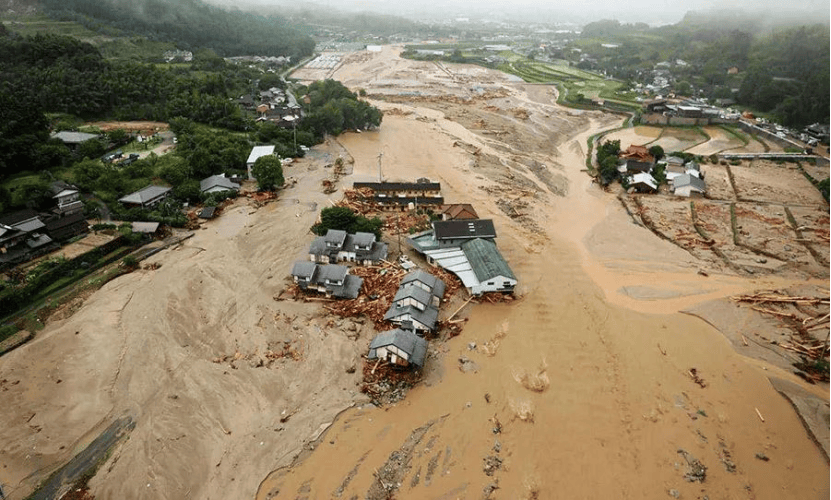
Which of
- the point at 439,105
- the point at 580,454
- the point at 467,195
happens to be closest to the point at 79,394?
the point at 580,454

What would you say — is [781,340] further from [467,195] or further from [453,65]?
[453,65]

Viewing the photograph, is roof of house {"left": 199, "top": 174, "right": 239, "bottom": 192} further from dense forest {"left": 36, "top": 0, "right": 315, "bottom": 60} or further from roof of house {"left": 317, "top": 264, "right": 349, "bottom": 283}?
dense forest {"left": 36, "top": 0, "right": 315, "bottom": 60}

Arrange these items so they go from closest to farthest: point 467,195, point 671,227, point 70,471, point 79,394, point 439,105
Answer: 1. point 70,471
2. point 79,394
3. point 671,227
4. point 467,195
5. point 439,105

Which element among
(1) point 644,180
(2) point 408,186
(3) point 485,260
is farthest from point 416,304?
(1) point 644,180

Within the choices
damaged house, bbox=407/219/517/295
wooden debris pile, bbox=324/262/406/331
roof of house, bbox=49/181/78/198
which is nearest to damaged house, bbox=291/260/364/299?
wooden debris pile, bbox=324/262/406/331

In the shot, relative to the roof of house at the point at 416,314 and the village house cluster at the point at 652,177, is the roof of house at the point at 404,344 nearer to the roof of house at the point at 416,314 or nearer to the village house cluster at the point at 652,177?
the roof of house at the point at 416,314

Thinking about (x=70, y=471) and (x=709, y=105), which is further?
(x=709, y=105)
